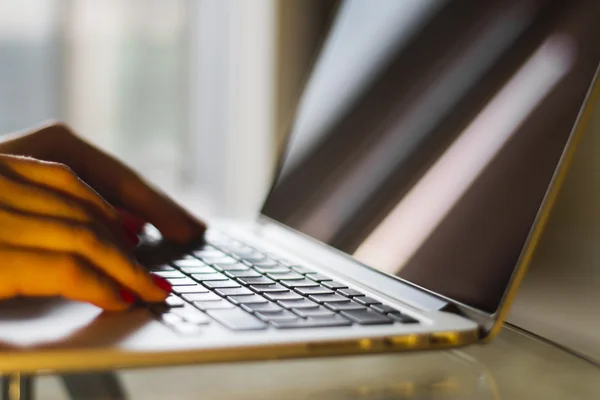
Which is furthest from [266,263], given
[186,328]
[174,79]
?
[174,79]

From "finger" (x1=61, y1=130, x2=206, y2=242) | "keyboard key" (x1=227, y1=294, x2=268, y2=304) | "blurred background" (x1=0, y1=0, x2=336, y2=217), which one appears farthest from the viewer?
"blurred background" (x1=0, y1=0, x2=336, y2=217)

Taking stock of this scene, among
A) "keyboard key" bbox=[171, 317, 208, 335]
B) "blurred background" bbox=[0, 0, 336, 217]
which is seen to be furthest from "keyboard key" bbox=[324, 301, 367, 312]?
"blurred background" bbox=[0, 0, 336, 217]

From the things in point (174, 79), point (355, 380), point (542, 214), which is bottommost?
point (355, 380)

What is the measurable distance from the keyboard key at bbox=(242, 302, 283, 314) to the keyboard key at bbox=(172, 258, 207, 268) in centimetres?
16

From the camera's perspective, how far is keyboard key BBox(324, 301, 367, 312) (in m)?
0.50

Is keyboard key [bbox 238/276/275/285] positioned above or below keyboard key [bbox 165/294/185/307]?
above

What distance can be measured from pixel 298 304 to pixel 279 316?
0.04m

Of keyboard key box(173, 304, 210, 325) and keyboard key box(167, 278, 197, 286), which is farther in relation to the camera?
keyboard key box(167, 278, 197, 286)

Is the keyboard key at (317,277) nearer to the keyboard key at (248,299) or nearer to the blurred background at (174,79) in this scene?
the keyboard key at (248,299)

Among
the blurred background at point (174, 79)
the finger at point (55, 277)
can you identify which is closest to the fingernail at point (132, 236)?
the finger at point (55, 277)

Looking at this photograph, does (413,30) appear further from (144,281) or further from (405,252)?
(144,281)

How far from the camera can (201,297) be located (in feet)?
1.74

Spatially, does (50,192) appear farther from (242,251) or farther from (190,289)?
(242,251)

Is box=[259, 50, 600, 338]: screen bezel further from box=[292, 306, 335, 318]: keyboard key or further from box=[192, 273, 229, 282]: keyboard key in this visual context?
box=[192, 273, 229, 282]: keyboard key
